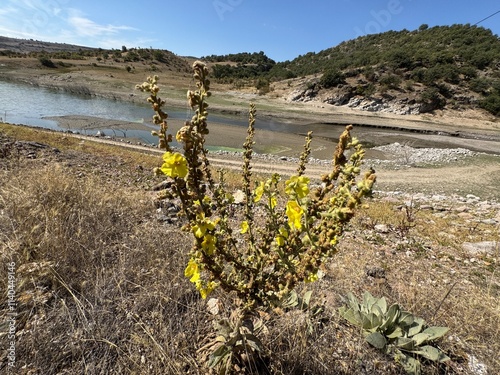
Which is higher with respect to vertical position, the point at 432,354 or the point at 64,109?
the point at 432,354

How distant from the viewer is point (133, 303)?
8.30ft

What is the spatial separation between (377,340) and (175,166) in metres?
2.32

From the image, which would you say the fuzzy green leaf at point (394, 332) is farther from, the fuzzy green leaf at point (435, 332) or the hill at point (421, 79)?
the hill at point (421, 79)

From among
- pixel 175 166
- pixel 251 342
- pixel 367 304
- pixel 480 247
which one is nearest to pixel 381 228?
pixel 480 247

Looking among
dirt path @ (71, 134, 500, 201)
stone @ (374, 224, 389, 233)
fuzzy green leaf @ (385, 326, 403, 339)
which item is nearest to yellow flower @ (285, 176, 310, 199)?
fuzzy green leaf @ (385, 326, 403, 339)

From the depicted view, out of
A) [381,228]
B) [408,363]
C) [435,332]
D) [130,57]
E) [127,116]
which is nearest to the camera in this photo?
[408,363]

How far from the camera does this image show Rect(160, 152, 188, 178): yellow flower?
141 centimetres

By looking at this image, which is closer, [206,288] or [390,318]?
[206,288]

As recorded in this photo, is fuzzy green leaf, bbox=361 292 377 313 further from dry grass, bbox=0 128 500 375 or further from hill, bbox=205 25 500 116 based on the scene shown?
hill, bbox=205 25 500 116

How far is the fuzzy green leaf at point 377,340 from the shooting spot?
8.15 ft

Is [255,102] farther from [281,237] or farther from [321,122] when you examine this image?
[281,237]

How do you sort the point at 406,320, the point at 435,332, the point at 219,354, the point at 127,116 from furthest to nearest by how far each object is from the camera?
the point at 127,116 < the point at 406,320 < the point at 435,332 < the point at 219,354

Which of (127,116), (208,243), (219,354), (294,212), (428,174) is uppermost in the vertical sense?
(294,212)

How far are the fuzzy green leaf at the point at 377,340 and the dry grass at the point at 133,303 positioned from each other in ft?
0.25
